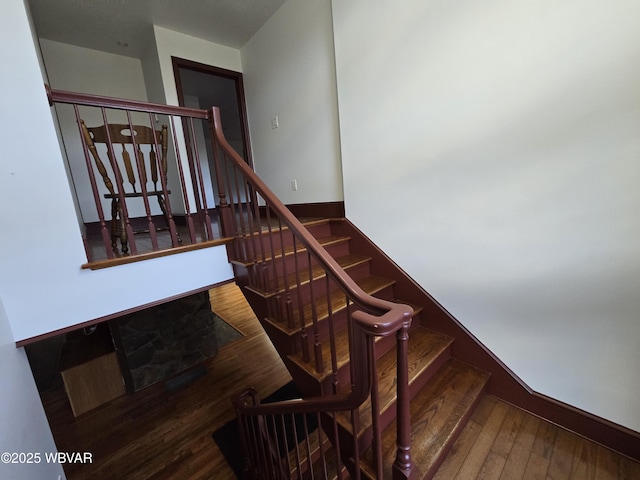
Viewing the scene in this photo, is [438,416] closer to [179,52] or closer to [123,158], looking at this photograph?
[123,158]

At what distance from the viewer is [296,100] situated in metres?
2.67

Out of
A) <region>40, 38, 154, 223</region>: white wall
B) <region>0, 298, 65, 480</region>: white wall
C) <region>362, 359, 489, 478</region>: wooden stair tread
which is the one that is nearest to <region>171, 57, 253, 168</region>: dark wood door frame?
<region>40, 38, 154, 223</region>: white wall

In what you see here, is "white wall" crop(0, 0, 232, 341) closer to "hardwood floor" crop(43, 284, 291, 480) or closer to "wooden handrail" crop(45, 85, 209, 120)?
"wooden handrail" crop(45, 85, 209, 120)

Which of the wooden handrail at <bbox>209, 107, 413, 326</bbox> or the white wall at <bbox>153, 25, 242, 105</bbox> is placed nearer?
the wooden handrail at <bbox>209, 107, 413, 326</bbox>

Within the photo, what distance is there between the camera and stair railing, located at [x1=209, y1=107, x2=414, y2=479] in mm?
799

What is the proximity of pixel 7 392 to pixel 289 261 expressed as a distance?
143 cm

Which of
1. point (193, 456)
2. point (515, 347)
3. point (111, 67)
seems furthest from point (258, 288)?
point (111, 67)

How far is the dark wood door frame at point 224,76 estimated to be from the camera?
2.94 meters

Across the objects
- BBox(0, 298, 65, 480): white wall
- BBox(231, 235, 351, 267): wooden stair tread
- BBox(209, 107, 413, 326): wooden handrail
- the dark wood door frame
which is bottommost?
BBox(0, 298, 65, 480): white wall

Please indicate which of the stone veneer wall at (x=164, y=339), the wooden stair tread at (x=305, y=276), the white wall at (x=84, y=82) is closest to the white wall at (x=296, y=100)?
the wooden stair tread at (x=305, y=276)

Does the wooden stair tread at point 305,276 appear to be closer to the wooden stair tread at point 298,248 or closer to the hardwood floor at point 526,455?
the wooden stair tread at point 298,248

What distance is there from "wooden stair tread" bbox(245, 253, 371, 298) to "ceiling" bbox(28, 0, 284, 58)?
2826mm

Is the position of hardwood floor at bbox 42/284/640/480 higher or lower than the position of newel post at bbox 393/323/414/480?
lower

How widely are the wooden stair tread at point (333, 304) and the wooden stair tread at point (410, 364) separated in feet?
1.38
